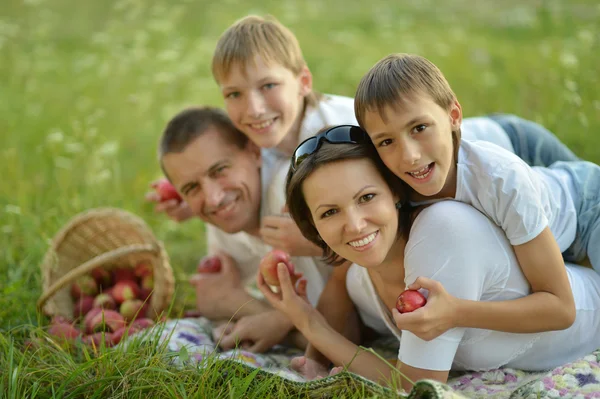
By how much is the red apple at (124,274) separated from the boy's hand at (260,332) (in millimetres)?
992

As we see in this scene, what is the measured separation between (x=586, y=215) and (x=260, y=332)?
1.66 metres

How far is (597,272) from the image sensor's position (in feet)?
9.34

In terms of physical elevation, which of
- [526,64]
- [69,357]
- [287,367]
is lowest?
[287,367]

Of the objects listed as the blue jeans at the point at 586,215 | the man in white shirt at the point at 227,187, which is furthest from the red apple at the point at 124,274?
the blue jeans at the point at 586,215

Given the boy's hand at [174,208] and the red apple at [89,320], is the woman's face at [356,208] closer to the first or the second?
the red apple at [89,320]

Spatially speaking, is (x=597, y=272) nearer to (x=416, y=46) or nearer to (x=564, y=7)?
(x=416, y=46)

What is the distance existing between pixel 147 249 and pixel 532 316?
6.97 feet

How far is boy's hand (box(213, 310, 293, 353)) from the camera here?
11.2 feet

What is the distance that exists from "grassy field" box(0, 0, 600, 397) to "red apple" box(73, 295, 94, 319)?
0.81 ft

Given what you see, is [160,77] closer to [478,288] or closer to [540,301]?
[478,288]

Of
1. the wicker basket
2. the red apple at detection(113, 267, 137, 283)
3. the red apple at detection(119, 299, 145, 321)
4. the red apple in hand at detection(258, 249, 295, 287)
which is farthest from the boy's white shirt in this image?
the red apple at detection(113, 267, 137, 283)

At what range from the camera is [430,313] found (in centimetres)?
226

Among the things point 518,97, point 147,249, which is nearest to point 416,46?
point 518,97

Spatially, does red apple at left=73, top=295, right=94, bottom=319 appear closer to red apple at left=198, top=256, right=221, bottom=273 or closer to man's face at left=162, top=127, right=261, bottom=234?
red apple at left=198, top=256, right=221, bottom=273
